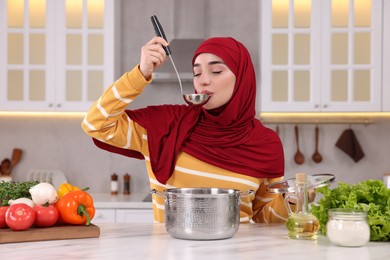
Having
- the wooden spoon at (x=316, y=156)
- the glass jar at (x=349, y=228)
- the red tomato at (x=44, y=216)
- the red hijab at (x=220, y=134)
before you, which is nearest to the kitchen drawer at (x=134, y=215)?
the wooden spoon at (x=316, y=156)

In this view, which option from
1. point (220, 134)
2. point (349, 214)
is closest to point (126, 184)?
point (220, 134)

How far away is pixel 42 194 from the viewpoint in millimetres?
2021

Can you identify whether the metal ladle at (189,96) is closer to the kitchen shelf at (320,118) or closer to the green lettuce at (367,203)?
the green lettuce at (367,203)

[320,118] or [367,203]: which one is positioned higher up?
[320,118]

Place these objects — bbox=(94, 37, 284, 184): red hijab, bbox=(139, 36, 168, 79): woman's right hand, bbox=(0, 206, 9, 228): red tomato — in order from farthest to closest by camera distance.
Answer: bbox=(94, 37, 284, 184): red hijab
bbox=(139, 36, 168, 79): woman's right hand
bbox=(0, 206, 9, 228): red tomato

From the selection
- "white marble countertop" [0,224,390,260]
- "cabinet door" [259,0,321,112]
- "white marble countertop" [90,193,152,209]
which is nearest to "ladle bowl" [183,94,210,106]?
"white marble countertop" [0,224,390,260]

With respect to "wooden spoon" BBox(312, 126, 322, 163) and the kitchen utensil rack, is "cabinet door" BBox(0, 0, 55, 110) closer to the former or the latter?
the kitchen utensil rack

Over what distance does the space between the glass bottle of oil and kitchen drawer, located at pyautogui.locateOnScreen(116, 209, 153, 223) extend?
234 centimetres

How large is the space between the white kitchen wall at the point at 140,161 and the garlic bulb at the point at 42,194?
2.79 m

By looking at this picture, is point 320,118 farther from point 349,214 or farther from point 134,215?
point 349,214

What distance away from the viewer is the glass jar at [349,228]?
187cm

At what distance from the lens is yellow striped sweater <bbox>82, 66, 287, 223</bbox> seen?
90.4 inches

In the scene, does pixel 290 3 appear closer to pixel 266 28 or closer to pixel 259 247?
pixel 266 28

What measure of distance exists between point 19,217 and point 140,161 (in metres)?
2.94
